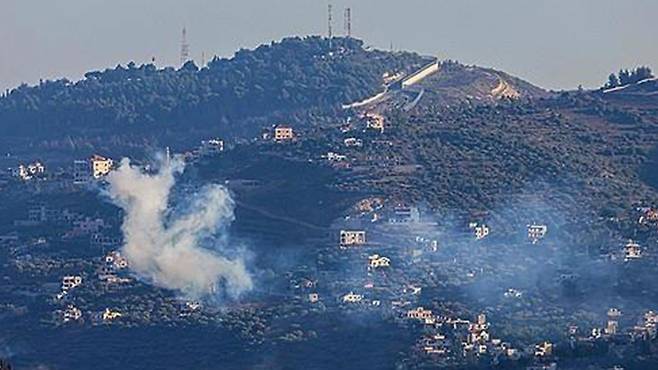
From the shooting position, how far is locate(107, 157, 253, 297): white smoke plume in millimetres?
75625

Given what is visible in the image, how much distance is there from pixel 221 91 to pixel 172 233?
37730mm

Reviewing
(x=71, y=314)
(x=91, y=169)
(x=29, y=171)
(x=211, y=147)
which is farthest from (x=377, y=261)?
(x=211, y=147)

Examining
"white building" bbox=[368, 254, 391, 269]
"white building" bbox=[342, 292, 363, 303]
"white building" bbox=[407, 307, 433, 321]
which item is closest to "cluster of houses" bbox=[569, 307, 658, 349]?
"white building" bbox=[407, 307, 433, 321]

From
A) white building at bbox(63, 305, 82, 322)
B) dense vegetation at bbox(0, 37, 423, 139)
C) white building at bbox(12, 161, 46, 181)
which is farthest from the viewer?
dense vegetation at bbox(0, 37, 423, 139)

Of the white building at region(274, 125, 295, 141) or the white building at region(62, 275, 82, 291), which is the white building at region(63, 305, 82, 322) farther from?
the white building at region(274, 125, 295, 141)

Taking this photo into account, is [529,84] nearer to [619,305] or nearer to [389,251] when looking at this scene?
[389,251]

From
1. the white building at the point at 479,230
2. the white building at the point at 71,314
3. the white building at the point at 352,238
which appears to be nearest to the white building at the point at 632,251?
the white building at the point at 479,230

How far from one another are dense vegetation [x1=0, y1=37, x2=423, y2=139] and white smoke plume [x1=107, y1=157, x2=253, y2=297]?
23.6 m

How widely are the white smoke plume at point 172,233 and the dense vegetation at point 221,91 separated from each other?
77.3 feet

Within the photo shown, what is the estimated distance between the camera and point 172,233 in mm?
80875

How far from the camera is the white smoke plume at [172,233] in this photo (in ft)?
248

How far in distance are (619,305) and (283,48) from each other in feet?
188

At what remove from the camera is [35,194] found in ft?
306

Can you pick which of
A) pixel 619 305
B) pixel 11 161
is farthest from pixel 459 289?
pixel 11 161
